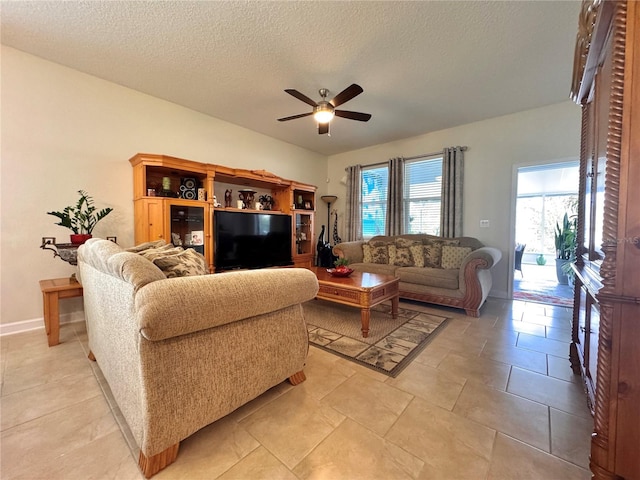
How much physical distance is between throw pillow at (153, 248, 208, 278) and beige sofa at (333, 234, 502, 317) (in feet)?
9.27

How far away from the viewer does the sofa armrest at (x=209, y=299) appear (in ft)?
3.02

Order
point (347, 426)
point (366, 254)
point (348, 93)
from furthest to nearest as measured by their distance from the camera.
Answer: point (366, 254) < point (348, 93) < point (347, 426)

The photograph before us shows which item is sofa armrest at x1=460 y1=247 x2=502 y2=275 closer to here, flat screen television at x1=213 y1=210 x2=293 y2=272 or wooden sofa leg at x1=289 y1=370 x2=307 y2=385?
wooden sofa leg at x1=289 y1=370 x2=307 y2=385

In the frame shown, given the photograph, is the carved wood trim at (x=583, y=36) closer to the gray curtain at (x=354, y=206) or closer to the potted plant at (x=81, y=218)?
the potted plant at (x=81, y=218)

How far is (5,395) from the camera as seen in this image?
1.54m

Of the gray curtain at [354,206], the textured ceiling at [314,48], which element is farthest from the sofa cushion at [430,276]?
the textured ceiling at [314,48]

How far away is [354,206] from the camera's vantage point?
5.36 metres

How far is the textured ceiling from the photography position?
1.97 m

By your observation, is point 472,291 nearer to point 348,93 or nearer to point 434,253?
point 434,253

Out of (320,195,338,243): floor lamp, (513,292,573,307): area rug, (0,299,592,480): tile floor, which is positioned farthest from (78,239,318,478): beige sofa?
(320,195,338,243): floor lamp

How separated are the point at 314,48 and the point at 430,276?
9.50ft

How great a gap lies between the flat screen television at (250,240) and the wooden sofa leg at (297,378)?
231 centimetres

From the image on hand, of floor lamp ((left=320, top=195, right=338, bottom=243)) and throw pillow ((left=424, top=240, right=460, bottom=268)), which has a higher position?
floor lamp ((left=320, top=195, right=338, bottom=243))

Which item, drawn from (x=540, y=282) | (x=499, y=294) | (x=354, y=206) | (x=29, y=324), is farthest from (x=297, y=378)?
(x=540, y=282)
